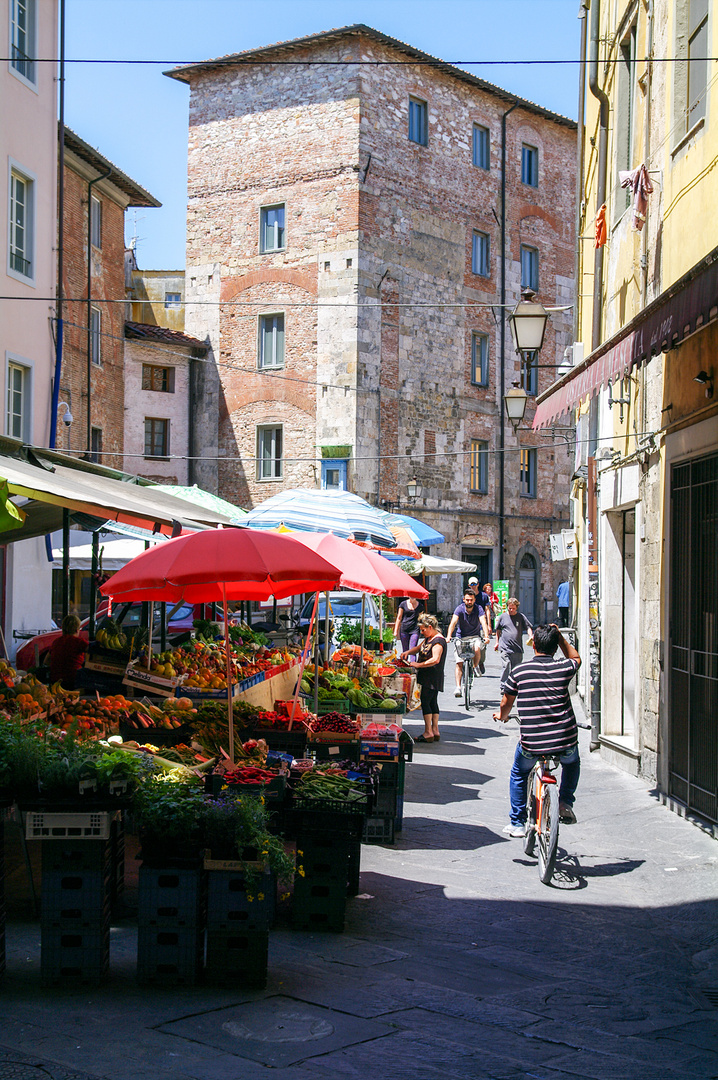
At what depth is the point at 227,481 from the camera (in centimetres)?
3603

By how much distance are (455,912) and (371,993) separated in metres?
1.67

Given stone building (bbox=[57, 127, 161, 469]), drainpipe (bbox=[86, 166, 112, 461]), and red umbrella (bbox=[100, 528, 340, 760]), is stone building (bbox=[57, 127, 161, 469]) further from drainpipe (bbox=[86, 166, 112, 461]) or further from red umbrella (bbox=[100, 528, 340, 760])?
red umbrella (bbox=[100, 528, 340, 760])

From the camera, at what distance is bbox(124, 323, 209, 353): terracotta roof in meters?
34.3

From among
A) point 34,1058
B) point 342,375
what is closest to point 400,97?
point 342,375

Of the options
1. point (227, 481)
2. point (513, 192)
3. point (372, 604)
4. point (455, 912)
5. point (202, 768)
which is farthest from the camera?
point (513, 192)

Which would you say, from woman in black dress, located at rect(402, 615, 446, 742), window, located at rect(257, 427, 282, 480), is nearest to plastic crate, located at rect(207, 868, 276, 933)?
woman in black dress, located at rect(402, 615, 446, 742)

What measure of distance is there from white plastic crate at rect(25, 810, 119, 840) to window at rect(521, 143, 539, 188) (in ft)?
125

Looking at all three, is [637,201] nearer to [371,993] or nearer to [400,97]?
[371,993]

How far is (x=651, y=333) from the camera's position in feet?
24.9

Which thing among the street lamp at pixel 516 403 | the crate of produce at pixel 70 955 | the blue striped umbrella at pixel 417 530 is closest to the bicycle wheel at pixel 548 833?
the crate of produce at pixel 70 955

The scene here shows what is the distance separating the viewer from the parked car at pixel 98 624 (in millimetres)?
15757

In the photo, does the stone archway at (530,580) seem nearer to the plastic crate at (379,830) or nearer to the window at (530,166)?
the window at (530,166)

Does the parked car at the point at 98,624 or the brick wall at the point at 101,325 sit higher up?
the brick wall at the point at 101,325

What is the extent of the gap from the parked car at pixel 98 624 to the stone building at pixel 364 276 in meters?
12.8
